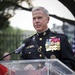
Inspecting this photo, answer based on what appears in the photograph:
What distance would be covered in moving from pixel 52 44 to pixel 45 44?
8 cm

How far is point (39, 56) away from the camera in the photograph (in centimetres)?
365

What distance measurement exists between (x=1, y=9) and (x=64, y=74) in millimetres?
6405

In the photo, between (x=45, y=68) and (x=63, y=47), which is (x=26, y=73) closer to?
(x=45, y=68)

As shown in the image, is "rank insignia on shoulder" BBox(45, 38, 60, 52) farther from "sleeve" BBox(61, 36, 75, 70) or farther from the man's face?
the man's face

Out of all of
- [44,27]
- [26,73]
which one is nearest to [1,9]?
[44,27]

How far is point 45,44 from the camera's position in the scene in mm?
3789

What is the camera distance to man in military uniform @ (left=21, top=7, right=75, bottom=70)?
3.60 metres

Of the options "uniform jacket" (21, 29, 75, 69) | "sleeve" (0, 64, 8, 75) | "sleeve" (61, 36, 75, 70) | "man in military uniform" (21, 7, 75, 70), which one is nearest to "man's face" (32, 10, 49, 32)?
"man in military uniform" (21, 7, 75, 70)

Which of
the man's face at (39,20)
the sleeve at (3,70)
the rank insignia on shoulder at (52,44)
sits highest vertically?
the man's face at (39,20)

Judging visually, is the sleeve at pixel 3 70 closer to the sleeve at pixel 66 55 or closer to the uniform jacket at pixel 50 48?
the uniform jacket at pixel 50 48

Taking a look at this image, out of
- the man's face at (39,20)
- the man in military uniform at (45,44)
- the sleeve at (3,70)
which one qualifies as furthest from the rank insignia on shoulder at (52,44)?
the sleeve at (3,70)

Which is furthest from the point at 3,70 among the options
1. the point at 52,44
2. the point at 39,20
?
the point at 52,44

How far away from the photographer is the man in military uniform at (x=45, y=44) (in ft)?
11.8

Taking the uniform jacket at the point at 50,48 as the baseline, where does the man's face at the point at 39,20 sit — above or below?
above
